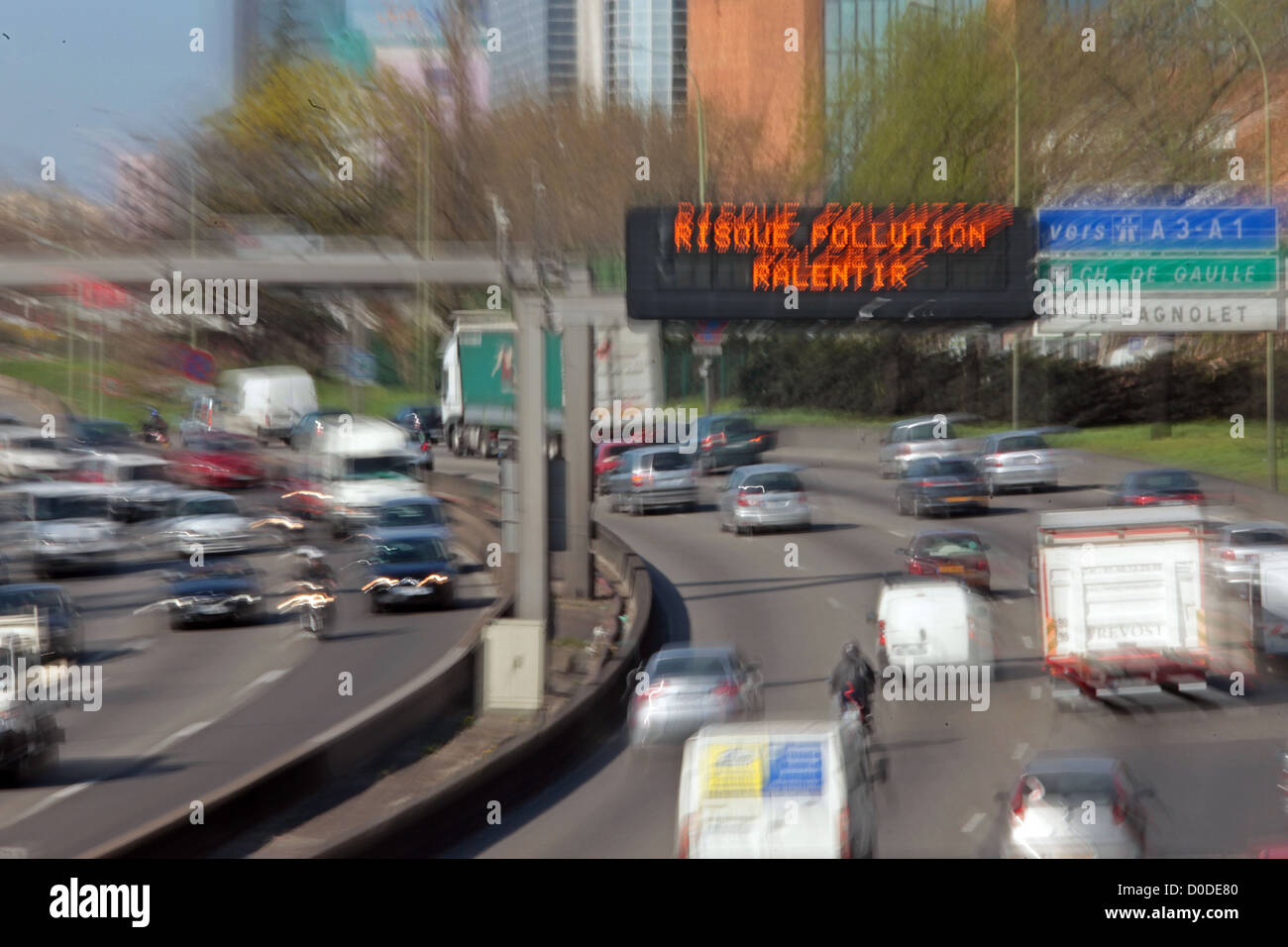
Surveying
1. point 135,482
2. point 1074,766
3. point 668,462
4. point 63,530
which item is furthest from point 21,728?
point 135,482

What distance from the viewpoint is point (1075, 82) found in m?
52.7

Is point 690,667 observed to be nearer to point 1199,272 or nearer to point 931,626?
point 931,626

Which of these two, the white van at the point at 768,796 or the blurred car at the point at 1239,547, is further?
the blurred car at the point at 1239,547

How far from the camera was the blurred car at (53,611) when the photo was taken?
24.3m

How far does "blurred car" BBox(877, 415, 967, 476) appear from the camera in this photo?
44.4 metres

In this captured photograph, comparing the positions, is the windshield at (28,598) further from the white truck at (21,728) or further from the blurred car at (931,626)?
the blurred car at (931,626)

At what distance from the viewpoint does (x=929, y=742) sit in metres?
19.3

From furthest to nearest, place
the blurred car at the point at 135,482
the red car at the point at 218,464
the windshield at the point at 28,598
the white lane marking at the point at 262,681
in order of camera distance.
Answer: the red car at the point at 218,464, the blurred car at the point at 135,482, the windshield at the point at 28,598, the white lane marking at the point at 262,681

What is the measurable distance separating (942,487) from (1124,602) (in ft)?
57.4

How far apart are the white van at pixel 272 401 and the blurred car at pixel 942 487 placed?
2488 cm

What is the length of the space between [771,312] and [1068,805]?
9212mm

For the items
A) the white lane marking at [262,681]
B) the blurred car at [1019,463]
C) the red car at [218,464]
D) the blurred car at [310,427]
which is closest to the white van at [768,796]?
the white lane marking at [262,681]
